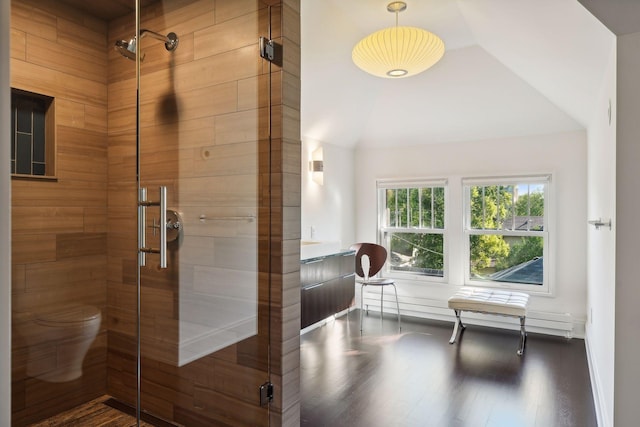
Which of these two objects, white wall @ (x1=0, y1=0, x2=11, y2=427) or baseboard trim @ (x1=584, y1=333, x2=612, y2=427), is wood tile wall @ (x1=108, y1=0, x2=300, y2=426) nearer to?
→ white wall @ (x1=0, y1=0, x2=11, y2=427)

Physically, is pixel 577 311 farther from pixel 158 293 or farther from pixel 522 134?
pixel 158 293

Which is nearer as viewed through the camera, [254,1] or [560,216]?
[254,1]

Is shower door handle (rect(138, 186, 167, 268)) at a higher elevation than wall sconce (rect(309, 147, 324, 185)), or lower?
lower

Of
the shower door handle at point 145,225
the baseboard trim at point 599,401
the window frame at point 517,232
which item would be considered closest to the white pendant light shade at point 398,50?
the shower door handle at point 145,225

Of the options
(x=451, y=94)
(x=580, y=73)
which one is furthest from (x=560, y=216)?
(x=580, y=73)

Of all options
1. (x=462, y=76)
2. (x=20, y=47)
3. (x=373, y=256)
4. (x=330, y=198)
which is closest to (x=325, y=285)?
(x=373, y=256)

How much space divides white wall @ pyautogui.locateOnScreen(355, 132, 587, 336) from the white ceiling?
139 millimetres

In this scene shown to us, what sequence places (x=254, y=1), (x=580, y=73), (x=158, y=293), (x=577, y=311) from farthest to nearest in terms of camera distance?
(x=577, y=311), (x=580, y=73), (x=158, y=293), (x=254, y=1)

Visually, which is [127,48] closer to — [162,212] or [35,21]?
[35,21]

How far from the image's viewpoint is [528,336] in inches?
165

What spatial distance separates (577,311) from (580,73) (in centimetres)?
265

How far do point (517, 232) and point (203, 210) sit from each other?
3664 mm

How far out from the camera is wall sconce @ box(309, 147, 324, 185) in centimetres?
448

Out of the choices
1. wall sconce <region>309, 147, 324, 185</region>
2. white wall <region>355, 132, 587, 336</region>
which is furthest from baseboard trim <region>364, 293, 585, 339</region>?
wall sconce <region>309, 147, 324, 185</region>
